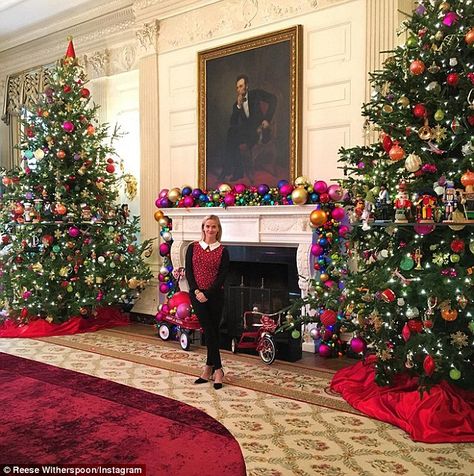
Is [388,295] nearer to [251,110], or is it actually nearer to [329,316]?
[329,316]

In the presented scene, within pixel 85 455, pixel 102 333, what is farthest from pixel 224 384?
pixel 102 333

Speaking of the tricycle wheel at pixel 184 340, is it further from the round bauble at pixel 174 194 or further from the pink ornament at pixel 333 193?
the pink ornament at pixel 333 193

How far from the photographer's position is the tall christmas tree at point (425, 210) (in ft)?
13.2

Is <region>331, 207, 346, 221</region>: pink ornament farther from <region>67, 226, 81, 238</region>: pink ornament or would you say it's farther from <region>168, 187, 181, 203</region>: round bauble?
<region>67, 226, 81, 238</region>: pink ornament

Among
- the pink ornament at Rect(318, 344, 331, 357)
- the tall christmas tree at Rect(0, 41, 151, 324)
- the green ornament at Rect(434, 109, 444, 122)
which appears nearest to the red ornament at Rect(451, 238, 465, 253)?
the green ornament at Rect(434, 109, 444, 122)

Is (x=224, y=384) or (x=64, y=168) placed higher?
(x=64, y=168)

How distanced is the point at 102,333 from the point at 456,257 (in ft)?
16.3

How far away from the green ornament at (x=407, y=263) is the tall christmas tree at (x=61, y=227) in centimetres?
439

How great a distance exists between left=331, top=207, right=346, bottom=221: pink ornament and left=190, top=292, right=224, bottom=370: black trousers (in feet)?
5.79

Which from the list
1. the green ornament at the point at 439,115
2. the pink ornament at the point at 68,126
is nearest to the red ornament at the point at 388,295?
the green ornament at the point at 439,115

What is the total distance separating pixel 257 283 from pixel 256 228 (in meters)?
0.80

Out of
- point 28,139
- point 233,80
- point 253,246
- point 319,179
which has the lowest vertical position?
point 253,246

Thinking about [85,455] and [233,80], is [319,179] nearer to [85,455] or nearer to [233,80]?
[233,80]

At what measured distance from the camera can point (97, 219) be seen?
781 cm
